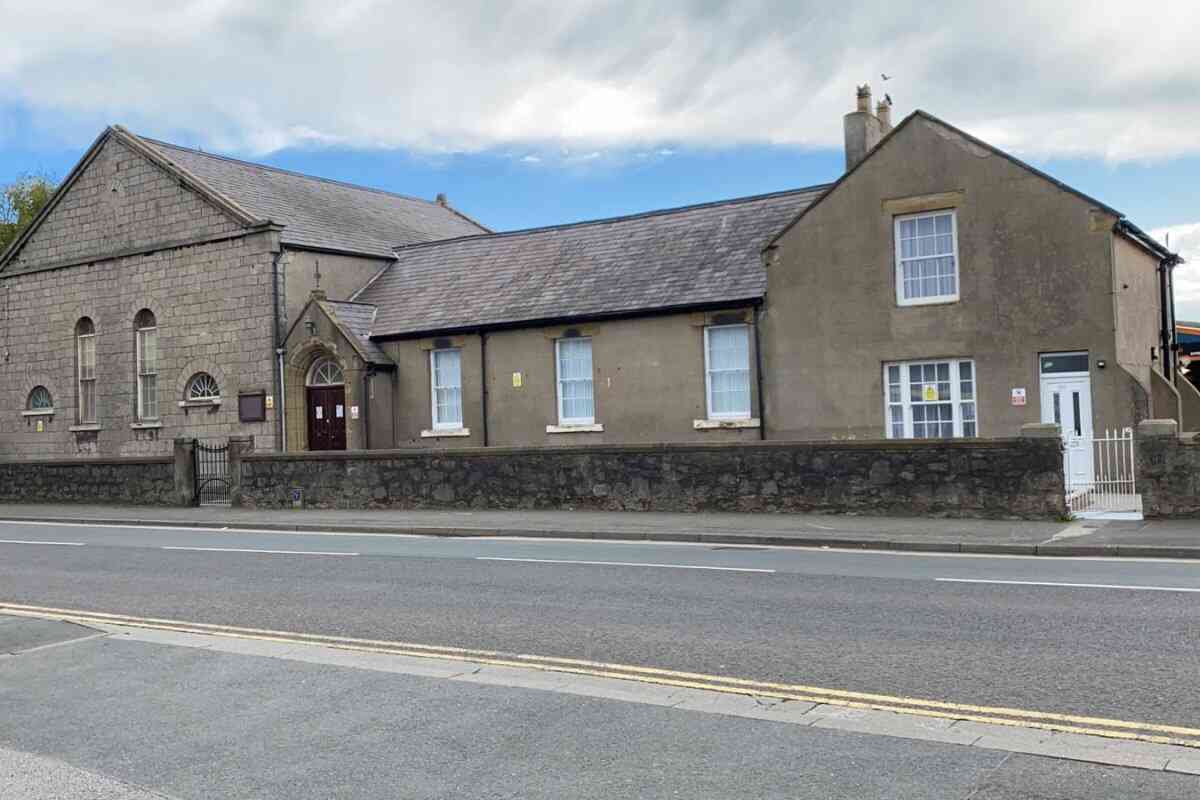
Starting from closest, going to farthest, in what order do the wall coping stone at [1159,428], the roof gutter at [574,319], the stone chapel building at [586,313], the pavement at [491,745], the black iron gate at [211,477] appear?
the pavement at [491,745] → the wall coping stone at [1159,428] → the stone chapel building at [586,313] → the roof gutter at [574,319] → the black iron gate at [211,477]

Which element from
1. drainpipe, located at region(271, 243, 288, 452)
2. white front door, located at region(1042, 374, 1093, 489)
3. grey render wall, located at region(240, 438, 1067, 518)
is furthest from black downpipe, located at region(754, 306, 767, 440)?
drainpipe, located at region(271, 243, 288, 452)

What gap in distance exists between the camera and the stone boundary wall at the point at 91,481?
25109 mm

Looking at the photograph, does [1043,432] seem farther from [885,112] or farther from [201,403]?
[201,403]

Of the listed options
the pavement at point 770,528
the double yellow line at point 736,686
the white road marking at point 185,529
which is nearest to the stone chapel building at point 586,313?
the pavement at point 770,528

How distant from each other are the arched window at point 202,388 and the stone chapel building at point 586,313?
0.08m

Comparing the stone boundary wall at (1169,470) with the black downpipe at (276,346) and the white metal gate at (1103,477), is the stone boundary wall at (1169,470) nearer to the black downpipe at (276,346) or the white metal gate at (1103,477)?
the white metal gate at (1103,477)

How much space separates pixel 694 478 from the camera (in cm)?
1866

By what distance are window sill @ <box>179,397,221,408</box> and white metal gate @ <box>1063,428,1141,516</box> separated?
21760 millimetres

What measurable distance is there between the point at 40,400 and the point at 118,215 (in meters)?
6.89

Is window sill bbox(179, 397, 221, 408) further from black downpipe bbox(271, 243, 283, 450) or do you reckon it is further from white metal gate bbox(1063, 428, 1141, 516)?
white metal gate bbox(1063, 428, 1141, 516)

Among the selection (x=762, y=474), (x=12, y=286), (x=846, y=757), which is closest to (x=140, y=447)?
(x=12, y=286)

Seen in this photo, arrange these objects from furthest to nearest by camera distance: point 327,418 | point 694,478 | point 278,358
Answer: point 278,358
point 327,418
point 694,478

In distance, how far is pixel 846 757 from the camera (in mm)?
5445

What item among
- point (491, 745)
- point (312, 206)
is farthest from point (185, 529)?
point (491, 745)
